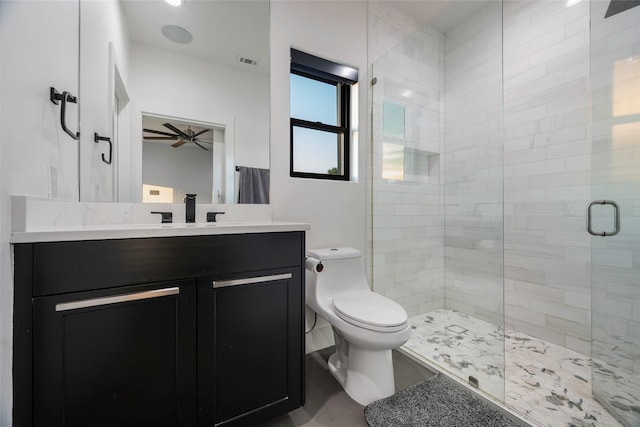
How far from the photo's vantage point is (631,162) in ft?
4.33

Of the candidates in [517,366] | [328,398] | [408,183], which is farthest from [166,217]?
[517,366]

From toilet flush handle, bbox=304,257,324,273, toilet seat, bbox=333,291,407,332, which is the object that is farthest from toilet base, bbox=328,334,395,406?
toilet flush handle, bbox=304,257,324,273

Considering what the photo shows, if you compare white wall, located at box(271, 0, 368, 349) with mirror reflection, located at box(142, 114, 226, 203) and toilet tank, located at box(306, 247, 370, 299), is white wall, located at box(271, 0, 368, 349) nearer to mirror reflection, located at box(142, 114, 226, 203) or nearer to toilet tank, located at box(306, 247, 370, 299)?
toilet tank, located at box(306, 247, 370, 299)

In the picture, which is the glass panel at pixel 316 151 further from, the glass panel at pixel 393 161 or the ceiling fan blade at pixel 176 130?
the ceiling fan blade at pixel 176 130

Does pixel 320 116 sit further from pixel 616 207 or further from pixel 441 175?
pixel 616 207

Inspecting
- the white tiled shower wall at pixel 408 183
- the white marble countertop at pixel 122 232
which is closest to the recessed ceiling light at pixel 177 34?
the white marble countertop at pixel 122 232

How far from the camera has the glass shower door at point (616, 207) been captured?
1.30 m

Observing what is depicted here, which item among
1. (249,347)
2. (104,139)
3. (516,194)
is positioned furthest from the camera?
(516,194)

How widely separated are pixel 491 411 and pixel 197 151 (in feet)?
6.78

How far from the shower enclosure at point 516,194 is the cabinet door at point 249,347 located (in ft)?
3.51

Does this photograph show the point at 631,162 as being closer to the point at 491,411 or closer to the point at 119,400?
the point at 491,411

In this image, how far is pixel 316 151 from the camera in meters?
1.99

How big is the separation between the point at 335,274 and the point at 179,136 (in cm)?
125

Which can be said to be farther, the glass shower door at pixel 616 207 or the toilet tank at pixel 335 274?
the toilet tank at pixel 335 274
